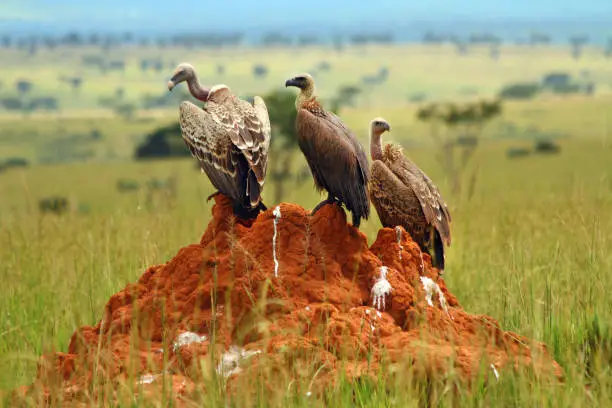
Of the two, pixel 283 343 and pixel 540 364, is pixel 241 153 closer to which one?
pixel 283 343

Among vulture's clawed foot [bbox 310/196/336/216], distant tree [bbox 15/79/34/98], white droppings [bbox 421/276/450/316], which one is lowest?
white droppings [bbox 421/276/450/316]

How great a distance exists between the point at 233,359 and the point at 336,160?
179cm

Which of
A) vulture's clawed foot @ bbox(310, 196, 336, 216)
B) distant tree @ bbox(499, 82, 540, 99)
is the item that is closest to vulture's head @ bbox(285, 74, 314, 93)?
vulture's clawed foot @ bbox(310, 196, 336, 216)

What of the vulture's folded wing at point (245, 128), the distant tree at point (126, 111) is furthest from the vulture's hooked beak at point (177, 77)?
the distant tree at point (126, 111)

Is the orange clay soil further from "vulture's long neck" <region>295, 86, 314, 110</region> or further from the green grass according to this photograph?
"vulture's long neck" <region>295, 86, 314, 110</region>

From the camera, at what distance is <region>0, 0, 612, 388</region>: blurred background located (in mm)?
8867

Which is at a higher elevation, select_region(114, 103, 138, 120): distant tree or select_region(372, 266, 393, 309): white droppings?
select_region(114, 103, 138, 120): distant tree

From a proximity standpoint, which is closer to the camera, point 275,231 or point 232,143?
point 275,231

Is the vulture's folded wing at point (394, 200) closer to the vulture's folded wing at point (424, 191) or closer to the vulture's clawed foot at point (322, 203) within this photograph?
the vulture's folded wing at point (424, 191)

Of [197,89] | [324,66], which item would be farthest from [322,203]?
[324,66]

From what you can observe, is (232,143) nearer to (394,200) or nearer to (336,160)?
(336,160)

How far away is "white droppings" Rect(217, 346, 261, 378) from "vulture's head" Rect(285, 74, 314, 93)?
221 centimetres

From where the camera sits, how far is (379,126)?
27.3 feet

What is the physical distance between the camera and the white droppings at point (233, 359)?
6383mm
